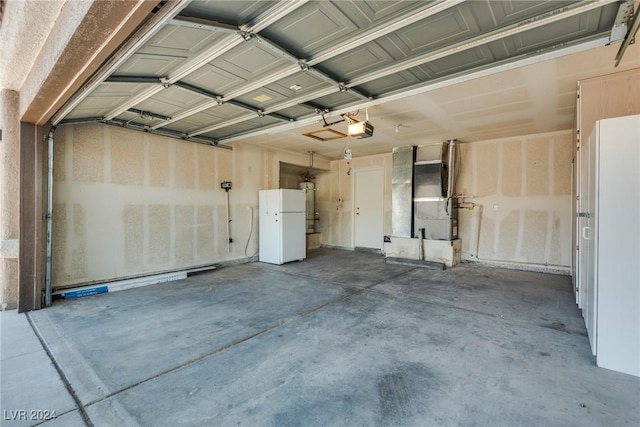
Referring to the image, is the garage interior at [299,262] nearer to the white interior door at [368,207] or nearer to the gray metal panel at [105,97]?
the gray metal panel at [105,97]

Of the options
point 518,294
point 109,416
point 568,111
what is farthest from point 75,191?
point 568,111

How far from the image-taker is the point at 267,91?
312cm

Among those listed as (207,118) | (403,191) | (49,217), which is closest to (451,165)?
(403,191)

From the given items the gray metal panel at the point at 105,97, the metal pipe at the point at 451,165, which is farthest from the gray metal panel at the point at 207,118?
the metal pipe at the point at 451,165

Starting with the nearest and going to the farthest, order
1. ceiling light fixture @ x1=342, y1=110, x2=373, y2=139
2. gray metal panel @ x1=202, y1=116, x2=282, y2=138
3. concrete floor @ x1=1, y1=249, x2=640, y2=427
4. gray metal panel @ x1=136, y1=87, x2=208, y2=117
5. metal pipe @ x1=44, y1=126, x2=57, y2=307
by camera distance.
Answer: concrete floor @ x1=1, y1=249, x2=640, y2=427 < gray metal panel @ x1=136, y1=87, x2=208, y2=117 < metal pipe @ x1=44, y1=126, x2=57, y2=307 < ceiling light fixture @ x1=342, y1=110, x2=373, y2=139 < gray metal panel @ x1=202, y1=116, x2=282, y2=138

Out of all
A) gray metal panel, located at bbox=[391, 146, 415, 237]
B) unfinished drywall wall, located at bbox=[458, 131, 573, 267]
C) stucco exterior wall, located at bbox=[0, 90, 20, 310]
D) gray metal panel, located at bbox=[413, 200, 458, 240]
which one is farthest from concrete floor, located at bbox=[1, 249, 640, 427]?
gray metal panel, located at bbox=[391, 146, 415, 237]

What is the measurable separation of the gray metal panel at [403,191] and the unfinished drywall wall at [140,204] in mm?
3159

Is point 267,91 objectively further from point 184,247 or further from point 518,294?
point 518,294

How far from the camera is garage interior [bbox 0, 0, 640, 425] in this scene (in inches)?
70.3

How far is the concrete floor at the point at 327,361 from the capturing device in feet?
5.30

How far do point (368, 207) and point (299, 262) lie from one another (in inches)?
102

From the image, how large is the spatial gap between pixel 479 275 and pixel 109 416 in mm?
5153

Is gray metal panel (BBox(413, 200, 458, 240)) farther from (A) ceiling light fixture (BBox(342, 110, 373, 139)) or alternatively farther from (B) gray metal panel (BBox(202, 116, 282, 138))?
(B) gray metal panel (BBox(202, 116, 282, 138))

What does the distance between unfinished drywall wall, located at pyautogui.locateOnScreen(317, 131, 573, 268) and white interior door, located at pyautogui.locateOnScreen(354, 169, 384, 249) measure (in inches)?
76.7
